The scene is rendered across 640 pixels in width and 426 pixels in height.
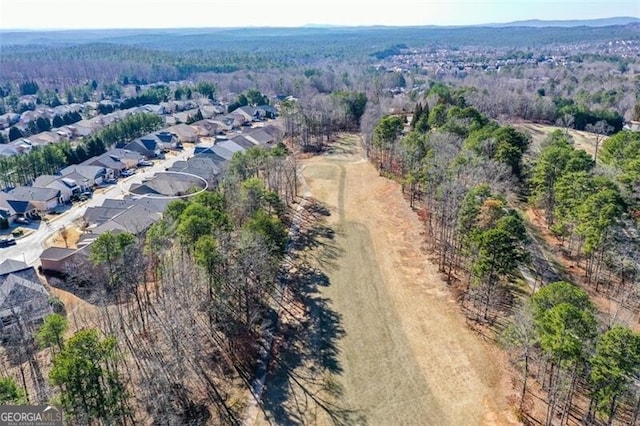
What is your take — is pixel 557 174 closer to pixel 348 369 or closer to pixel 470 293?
pixel 470 293

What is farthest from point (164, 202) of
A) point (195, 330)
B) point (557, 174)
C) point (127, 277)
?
point (557, 174)

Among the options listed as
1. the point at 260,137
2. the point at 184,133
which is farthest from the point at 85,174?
the point at 260,137

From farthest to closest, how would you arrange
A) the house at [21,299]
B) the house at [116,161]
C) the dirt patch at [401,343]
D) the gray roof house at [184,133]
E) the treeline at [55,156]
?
the gray roof house at [184,133] < the house at [116,161] < the treeline at [55,156] < the house at [21,299] < the dirt patch at [401,343]

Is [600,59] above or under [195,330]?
above

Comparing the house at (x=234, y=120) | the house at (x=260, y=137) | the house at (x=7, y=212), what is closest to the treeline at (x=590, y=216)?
the house at (x=260, y=137)

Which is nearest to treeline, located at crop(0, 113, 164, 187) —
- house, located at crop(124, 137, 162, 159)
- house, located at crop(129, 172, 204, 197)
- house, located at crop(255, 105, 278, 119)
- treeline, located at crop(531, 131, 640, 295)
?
house, located at crop(124, 137, 162, 159)

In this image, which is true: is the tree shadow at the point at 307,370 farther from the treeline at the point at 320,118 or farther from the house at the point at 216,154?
the treeline at the point at 320,118

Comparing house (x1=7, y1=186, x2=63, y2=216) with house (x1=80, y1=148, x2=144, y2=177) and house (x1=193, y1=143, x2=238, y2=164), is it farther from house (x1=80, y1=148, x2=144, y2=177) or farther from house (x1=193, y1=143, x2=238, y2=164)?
house (x1=193, y1=143, x2=238, y2=164)
